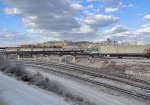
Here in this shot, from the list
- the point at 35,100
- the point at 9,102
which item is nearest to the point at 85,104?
the point at 35,100

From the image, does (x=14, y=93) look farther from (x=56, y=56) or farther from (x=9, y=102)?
(x=56, y=56)

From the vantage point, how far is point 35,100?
17.8 metres

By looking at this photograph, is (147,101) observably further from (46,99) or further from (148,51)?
(148,51)

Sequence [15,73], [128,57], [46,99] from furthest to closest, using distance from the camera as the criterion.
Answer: [128,57]
[15,73]
[46,99]

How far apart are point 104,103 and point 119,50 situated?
6643cm

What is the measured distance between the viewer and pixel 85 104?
834 inches

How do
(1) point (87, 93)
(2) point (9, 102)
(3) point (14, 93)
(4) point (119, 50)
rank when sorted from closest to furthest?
1. (2) point (9, 102)
2. (3) point (14, 93)
3. (1) point (87, 93)
4. (4) point (119, 50)

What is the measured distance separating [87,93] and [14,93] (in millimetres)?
8712

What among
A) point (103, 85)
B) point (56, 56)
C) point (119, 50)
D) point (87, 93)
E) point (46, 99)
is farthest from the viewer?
point (56, 56)

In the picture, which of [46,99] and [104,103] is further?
[104,103]

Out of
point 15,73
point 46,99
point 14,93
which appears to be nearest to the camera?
point 46,99

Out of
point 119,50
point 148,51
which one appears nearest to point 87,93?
point 148,51

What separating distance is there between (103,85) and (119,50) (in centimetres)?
5749

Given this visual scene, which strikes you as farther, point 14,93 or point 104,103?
point 104,103
